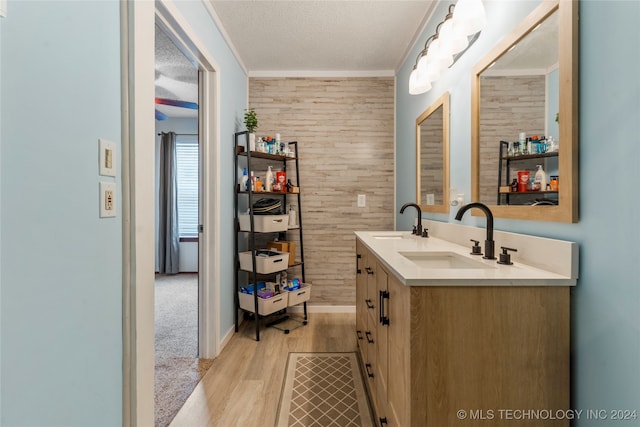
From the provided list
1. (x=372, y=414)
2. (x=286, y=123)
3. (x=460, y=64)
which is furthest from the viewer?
Result: (x=286, y=123)

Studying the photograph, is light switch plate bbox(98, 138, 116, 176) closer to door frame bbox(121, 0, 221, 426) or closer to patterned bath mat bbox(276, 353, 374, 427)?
door frame bbox(121, 0, 221, 426)

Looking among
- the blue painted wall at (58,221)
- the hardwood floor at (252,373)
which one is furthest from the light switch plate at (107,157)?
the hardwood floor at (252,373)

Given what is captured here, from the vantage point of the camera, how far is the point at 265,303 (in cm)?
253

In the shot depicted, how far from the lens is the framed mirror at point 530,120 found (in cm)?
91

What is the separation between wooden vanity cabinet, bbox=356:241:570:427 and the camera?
0.84m

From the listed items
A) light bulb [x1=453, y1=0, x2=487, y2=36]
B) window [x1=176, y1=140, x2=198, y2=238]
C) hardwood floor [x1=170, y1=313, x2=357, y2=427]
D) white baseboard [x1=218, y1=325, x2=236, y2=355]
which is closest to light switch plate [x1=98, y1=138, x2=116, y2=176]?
hardwood floor [x1=170, y1=313, x2=357, y2=427]

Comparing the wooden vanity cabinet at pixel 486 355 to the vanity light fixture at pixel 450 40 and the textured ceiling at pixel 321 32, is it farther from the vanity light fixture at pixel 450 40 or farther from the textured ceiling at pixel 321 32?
the textured ceiling at pixel 321 32

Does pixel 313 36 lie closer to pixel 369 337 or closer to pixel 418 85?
pixel 418 85

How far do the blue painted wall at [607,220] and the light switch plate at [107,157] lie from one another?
1.49 meters

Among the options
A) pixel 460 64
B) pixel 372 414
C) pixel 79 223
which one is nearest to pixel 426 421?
pixel 372 414

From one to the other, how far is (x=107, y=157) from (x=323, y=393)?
163 cm

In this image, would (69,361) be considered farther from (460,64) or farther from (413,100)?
(413,100)

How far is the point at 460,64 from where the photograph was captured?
67.3 inches

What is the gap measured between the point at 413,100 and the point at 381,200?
1028mm
